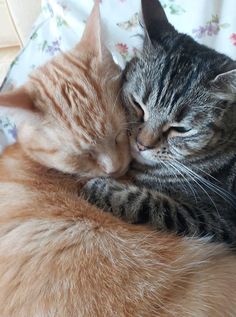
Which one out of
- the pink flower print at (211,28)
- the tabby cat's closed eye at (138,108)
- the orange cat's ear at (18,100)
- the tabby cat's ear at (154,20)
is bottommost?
the orange cat's ear at (18,100)

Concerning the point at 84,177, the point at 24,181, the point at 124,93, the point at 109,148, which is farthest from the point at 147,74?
the point at 24,181

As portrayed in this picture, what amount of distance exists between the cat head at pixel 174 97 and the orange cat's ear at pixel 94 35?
0.42 ft

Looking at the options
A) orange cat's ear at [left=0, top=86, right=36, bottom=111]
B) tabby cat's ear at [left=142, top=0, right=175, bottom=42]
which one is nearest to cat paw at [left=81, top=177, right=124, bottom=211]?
orange cat's ear at [left=0, top=86, right=36, bottom=111]

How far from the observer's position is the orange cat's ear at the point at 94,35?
1096 millimetres

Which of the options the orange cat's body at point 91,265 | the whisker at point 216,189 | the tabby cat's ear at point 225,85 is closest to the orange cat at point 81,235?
the orange cat's body at point 91,265

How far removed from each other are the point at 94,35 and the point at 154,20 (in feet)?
0.65

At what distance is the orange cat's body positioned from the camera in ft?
3.18

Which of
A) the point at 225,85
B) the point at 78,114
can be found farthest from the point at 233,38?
the point at 78,114

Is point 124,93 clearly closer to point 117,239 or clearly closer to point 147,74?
point 147,74

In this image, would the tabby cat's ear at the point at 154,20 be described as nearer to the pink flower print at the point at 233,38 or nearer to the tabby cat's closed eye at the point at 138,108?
the tabby cat's closed eye at the point at 138,108

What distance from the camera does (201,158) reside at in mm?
1185

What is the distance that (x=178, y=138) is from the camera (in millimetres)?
1115

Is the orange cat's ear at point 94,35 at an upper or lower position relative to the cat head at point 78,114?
upper

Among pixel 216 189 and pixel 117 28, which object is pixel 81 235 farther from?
pixel 117 28
